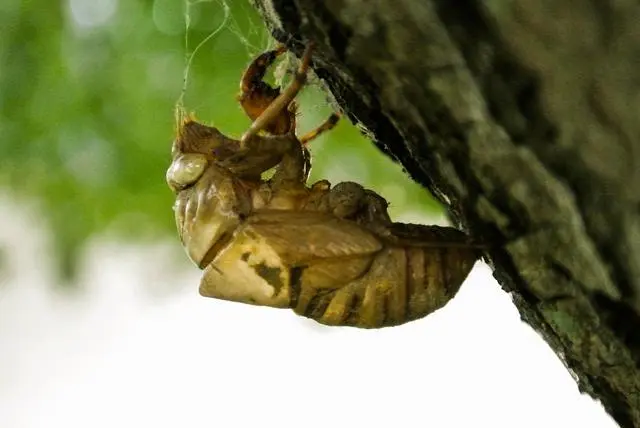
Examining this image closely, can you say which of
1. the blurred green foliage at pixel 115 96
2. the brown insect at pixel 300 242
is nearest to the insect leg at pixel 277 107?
the brown insect at pixel 300 242

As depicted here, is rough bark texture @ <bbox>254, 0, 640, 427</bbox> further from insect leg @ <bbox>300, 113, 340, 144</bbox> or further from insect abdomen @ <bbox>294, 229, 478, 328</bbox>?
insect leg @ <bbox>300, 113, 340, 144</bbox>

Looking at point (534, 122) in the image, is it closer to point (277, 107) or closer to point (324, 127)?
point (277, 107)

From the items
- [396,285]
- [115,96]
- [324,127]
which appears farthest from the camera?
[115,96]

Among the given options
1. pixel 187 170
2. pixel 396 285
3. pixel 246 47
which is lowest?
pixel 396 285

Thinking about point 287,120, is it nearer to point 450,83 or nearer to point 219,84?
point 450,83

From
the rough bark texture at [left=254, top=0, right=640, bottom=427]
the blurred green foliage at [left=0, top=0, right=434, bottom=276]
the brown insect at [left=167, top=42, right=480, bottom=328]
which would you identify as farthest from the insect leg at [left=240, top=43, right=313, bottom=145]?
the blurred green foliage at [left=0, top=0, right=434, bottom=276]

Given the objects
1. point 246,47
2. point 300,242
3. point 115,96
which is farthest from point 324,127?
point 115,96
